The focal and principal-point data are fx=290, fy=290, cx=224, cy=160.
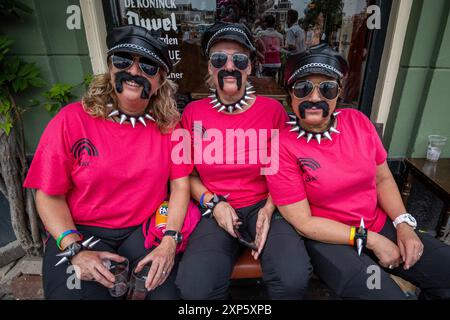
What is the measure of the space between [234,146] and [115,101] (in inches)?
30.8

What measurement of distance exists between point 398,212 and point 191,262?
1.33m

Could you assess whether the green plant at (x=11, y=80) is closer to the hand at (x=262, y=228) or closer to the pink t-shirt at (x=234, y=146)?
the pink t-shirt at (x=234, y=146)

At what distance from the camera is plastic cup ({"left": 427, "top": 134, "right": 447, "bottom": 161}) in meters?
2.52

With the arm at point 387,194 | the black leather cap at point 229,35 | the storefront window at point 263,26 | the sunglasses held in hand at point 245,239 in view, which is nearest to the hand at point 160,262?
the sunglasses held in hand at point 245,239

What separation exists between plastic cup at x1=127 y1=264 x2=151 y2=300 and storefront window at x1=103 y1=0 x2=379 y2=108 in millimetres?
1765

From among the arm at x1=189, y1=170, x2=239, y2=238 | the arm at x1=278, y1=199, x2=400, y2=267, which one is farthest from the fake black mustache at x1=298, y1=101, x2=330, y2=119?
the arm at x1=189, y1=170, x2=239, y2=238

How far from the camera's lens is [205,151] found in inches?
75.3

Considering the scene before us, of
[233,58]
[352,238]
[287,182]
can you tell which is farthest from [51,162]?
[352,238]

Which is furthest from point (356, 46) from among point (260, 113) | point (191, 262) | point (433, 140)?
point (191, 262)

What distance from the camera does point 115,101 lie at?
5.76 feet

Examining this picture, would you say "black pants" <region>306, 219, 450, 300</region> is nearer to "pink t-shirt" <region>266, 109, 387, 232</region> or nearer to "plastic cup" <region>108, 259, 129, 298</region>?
"pink t-shirt" <region>266, 109, 387, 232</region>
